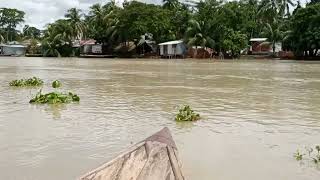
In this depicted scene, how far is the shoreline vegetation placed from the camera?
45.0 m

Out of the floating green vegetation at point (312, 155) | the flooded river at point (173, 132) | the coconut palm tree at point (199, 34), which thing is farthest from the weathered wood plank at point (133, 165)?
the coconut palm tree at point (199, 34)

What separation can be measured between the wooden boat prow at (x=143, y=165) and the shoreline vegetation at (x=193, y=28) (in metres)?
39.8

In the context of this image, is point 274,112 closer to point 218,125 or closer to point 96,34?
point 218,125

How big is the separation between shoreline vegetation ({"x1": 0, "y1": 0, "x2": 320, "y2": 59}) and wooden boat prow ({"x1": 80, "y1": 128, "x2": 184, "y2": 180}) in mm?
39821

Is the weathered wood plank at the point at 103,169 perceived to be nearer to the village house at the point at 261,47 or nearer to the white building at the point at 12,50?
the village house at the point at 261,47

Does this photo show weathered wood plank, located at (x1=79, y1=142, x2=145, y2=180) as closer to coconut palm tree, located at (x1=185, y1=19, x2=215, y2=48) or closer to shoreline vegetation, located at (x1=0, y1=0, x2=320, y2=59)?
shoreline vegetation, located at (x1=0, y1=0, x2=320, y2=59)

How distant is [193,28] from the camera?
4916 centimetres

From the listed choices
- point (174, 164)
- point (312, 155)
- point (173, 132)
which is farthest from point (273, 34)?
point (174, 164)

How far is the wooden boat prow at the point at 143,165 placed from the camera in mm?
3393

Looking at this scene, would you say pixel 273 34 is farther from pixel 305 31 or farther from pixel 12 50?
pixel 12 50

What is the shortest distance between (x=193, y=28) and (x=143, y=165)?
152ft

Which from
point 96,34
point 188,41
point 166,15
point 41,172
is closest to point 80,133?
point 41,172

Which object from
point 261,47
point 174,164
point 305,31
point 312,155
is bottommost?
point 312,155

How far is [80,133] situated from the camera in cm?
768
